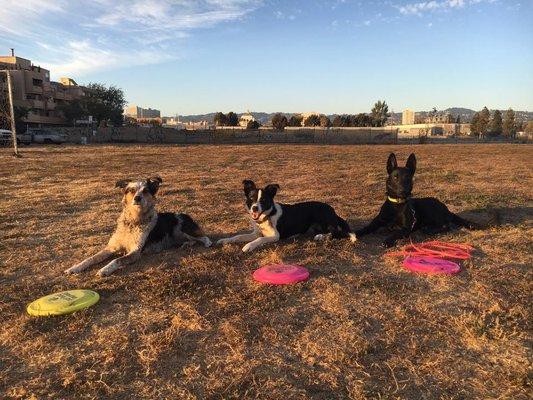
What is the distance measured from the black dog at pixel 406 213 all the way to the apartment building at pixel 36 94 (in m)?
90.7

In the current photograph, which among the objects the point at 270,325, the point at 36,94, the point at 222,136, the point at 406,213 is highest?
the point at 36,94

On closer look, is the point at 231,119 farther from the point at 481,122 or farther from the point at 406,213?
the point at 406,213

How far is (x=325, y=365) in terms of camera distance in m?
3.20

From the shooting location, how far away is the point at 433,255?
18.9 ft

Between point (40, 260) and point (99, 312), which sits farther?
point (40, 260)

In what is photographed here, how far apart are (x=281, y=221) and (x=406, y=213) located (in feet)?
6.81

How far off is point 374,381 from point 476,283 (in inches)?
97.5

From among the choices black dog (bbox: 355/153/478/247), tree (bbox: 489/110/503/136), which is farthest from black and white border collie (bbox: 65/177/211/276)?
tree (bbox: 489/110/503/136)

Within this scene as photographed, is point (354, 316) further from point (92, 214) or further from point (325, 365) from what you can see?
point (92, 214)

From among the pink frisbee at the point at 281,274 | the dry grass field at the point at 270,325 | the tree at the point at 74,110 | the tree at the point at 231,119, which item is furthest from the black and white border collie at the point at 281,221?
the tree at the point at 231,119

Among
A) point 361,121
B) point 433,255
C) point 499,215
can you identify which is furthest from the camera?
point 361,121

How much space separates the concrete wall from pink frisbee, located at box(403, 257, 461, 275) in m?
50.9

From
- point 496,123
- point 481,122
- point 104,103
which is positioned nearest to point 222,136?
point 104,103

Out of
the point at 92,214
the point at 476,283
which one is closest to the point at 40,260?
the point at 92,214
